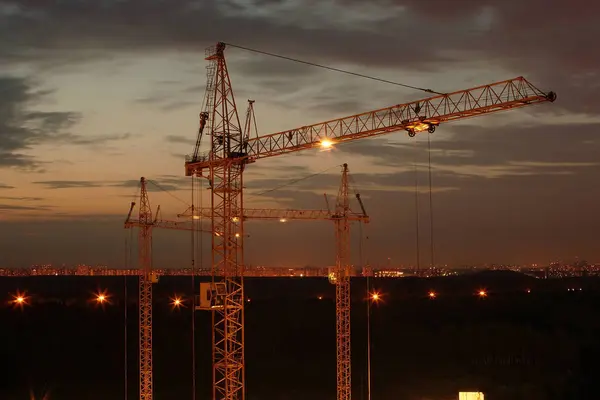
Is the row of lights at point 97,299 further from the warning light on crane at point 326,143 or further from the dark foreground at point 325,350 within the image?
the warning light on crane at point 326,143

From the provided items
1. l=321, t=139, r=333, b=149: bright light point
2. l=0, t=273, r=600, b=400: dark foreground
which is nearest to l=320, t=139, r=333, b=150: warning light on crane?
l=321, t=139, r=333, b=149: bright light point

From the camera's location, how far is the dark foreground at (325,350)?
71.1 m

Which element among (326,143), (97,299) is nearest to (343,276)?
(326,143)

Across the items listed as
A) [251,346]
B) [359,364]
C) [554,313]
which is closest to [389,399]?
[359,364]

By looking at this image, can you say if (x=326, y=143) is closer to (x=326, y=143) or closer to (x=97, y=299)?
(x=326, y=143)

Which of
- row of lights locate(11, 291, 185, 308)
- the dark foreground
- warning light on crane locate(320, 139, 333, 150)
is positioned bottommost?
the dark foreground

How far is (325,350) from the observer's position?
102 metres

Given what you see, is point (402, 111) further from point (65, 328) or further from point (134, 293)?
point (134, 293)

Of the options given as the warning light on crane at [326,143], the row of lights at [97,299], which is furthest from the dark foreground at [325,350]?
the warning light on crane at [326,143]

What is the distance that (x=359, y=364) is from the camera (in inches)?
3457

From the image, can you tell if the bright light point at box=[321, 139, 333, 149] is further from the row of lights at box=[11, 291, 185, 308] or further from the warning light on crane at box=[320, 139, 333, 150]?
the row of lights at box=[11, 291, 185, 308]

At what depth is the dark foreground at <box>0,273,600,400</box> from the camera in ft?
233

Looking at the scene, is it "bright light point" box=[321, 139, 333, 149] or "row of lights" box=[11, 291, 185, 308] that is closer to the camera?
"bright light point" box=[321, 139, 333, 149]

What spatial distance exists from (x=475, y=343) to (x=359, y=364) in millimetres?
28757
